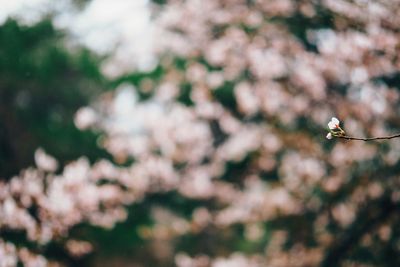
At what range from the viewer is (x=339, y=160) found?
14.5ft

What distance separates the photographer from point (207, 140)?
6.80 meters

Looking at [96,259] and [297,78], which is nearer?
[297,78]

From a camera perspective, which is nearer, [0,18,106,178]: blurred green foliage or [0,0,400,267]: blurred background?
[0,0,400,267]: blurred background

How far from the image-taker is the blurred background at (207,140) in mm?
4020

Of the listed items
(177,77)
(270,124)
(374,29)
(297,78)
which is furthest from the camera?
(177,77)

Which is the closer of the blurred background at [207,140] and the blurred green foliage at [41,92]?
the blurred background at [207,140]

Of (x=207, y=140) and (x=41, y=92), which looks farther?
(x=207, y=140)

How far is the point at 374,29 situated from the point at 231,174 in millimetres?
3323

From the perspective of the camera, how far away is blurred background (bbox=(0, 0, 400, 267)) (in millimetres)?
4020

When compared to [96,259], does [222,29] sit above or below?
above

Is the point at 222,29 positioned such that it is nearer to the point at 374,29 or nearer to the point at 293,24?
the point at 293,24

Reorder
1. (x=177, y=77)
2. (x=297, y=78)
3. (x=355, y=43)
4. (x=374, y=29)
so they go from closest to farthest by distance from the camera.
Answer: (x=374, y=29)
(x=355, y=43)
(x=297, y=78)
(x=177, y=77)

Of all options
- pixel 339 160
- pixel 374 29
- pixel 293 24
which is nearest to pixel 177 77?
pixel 293 24

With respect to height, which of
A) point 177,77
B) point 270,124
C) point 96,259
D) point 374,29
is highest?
point 177,77
